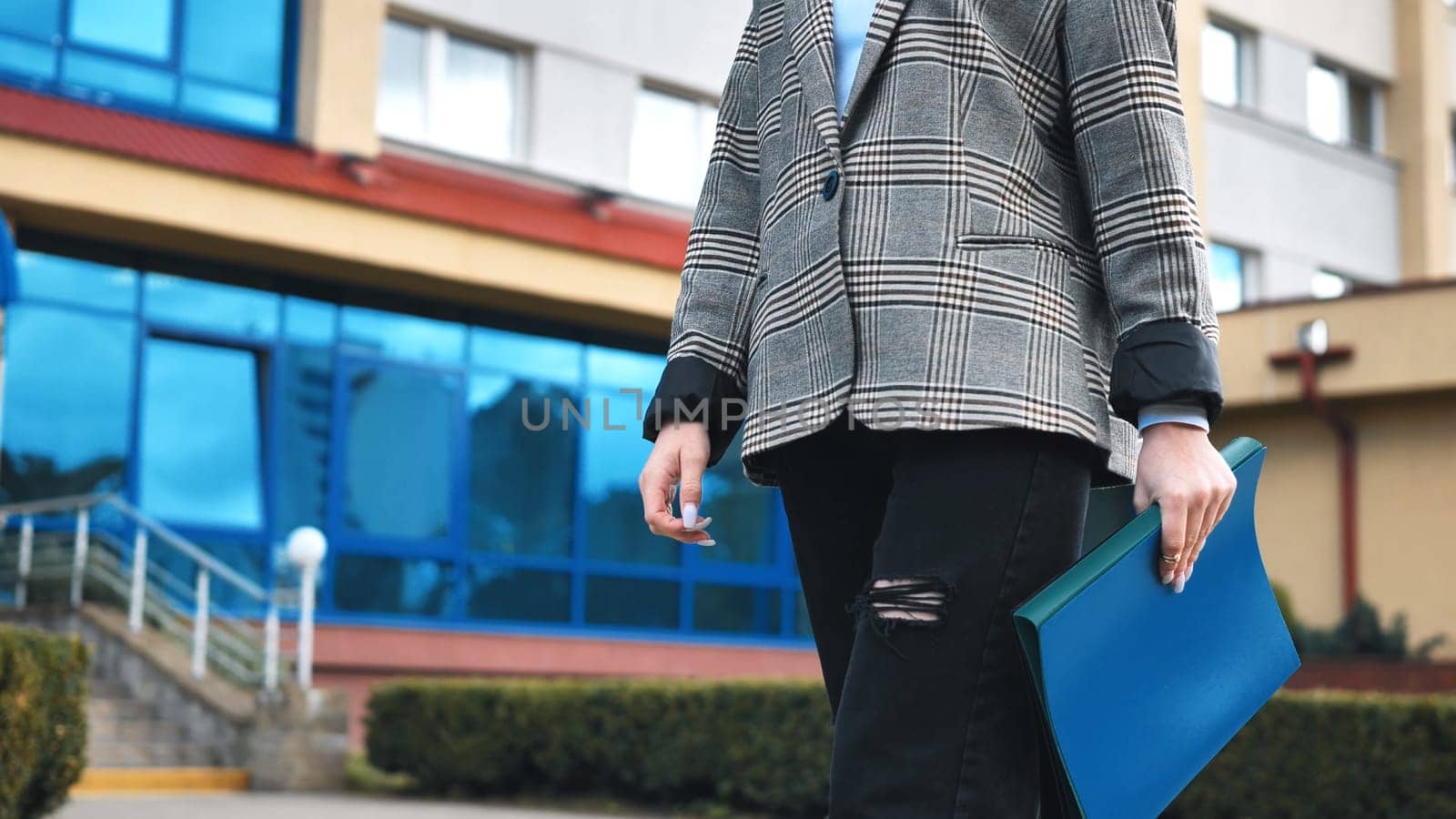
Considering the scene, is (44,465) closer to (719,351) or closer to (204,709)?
(204,709)

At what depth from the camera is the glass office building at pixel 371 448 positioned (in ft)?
45.9

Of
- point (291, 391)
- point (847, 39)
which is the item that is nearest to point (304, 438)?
point (291, 391)

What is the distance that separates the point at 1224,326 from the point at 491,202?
874cm

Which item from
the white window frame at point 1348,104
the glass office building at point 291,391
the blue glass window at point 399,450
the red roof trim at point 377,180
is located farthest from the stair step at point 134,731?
the white window frame at point 1348,104

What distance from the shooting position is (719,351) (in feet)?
6.95

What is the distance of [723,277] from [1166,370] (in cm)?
67

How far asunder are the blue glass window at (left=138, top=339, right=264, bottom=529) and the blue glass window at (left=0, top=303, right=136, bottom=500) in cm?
23

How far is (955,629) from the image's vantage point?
1.70m

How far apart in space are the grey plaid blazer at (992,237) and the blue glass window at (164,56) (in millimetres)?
13051

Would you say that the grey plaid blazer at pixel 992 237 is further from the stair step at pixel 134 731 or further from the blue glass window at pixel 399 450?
the blue glass window at pixel 399 450

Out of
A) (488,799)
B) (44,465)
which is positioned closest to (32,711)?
(488,799)

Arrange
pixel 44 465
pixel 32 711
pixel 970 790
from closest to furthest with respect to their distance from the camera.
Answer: pixel 970 790, pixel 32 711, pixel 44 465

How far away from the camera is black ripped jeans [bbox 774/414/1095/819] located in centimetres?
170

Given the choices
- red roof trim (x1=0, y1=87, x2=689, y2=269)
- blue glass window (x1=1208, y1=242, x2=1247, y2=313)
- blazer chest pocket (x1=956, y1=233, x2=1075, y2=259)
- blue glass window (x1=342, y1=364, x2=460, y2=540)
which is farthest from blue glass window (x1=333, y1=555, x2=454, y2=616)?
blazer chest pocket (x1=956, y1=233, x2=1075, y2=259)
